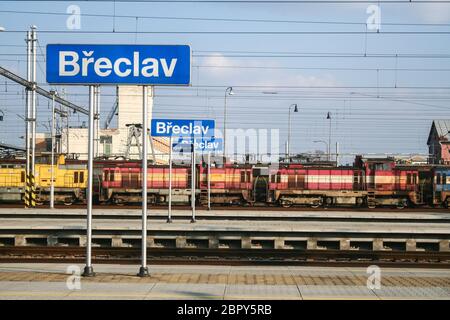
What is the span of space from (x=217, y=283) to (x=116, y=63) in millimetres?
5132

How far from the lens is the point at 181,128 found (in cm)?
2088

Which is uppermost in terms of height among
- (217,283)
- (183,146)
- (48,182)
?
(183,146)

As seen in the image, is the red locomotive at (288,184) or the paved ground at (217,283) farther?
the red locomotive at (288,184)

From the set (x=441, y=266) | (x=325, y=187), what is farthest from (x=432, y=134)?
(x=441, y=266)

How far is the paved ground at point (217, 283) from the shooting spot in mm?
9969

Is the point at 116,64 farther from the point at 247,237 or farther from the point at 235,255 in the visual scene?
the point at 247,237

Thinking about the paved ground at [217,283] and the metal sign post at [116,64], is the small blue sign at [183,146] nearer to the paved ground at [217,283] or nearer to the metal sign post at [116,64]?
the paved ground at [217,283]

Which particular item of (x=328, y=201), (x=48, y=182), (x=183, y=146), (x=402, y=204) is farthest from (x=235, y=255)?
(x=402, y=204)

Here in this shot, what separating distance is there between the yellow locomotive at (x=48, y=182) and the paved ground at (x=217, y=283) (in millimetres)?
25860

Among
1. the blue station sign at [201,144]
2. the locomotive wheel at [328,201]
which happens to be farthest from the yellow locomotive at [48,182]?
the blue station sign at [201,144]

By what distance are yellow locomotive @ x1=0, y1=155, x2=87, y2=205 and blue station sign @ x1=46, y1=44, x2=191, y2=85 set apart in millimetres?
29238
